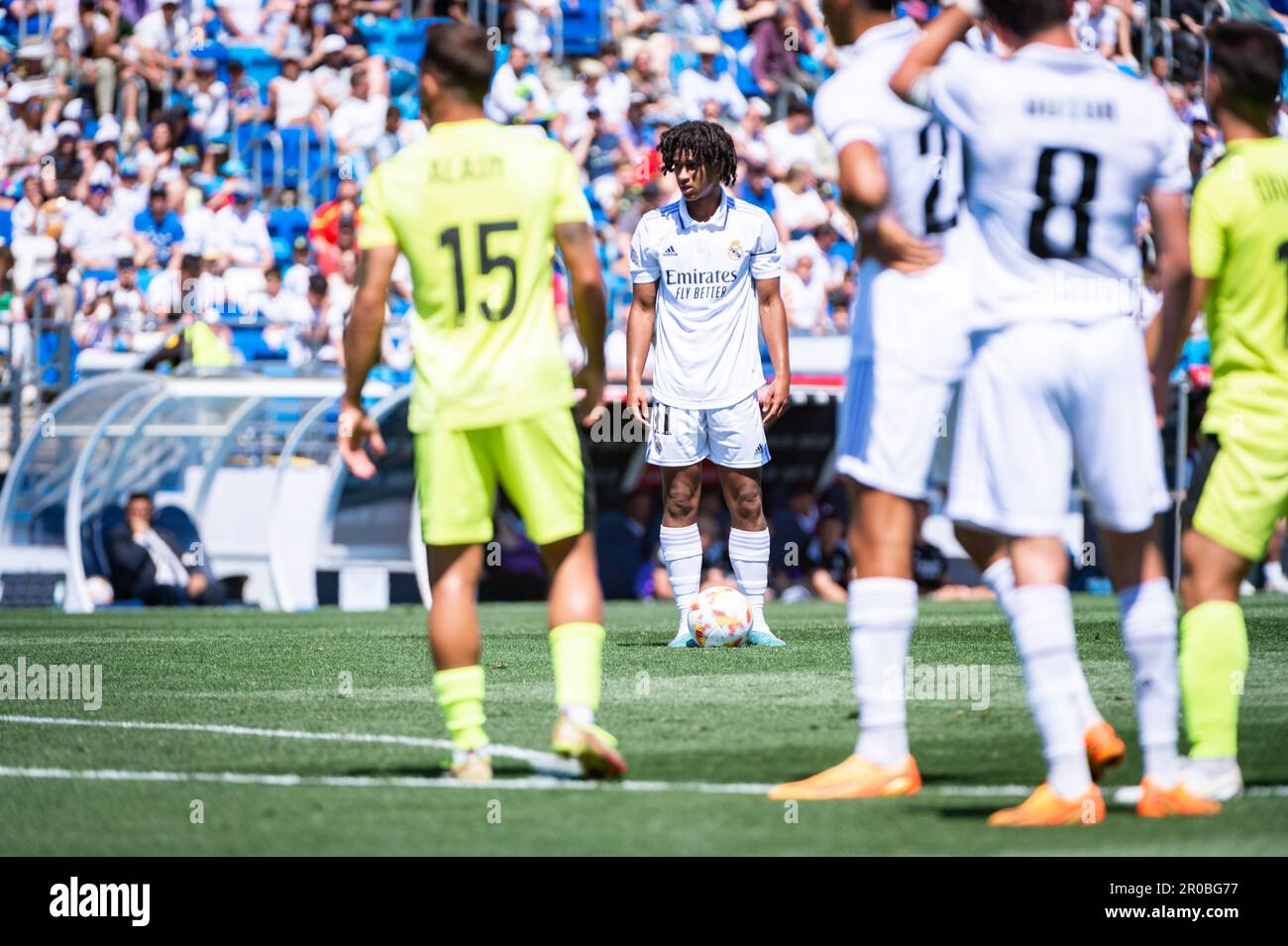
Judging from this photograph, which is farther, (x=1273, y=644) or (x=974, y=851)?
(x=1273, y=644)

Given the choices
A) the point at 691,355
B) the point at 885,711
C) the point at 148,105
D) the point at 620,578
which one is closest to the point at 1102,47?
the point at 620,578

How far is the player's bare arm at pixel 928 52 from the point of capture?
5.80 meters

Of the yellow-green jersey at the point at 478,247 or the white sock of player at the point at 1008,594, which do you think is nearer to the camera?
the white sock of player at the point at 1008,594

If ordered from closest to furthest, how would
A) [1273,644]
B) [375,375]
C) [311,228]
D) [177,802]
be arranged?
1. [177,802]
2. [1273,644]
3. [375,375]
4. [311,228]

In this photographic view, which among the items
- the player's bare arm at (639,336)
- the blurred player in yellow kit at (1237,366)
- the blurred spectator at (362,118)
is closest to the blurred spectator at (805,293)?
the blurred spectator at (362,118)

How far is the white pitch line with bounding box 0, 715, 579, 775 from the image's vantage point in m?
6.75

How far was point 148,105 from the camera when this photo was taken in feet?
83.1

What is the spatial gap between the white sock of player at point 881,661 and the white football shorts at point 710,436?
5.71m

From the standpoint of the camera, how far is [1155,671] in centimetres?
577

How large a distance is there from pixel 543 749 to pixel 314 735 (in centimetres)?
100

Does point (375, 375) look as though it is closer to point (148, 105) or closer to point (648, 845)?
point (148, 105)

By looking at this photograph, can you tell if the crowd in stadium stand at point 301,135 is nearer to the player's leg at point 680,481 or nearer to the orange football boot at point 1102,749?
the player's leg at point 680,481

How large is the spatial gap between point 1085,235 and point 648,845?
6.49 feet

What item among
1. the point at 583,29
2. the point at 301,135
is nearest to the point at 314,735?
the point at 301,135
